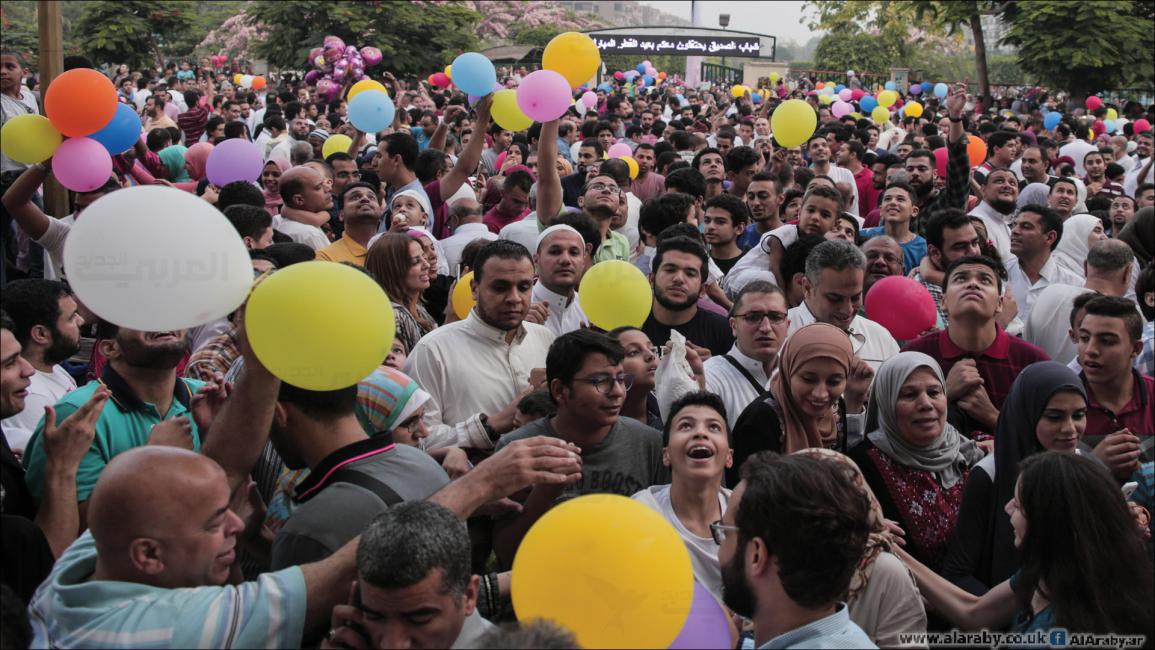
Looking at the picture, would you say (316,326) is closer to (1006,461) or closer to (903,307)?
(1006,461)

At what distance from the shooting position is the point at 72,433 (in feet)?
9.46

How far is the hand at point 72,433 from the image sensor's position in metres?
2.87

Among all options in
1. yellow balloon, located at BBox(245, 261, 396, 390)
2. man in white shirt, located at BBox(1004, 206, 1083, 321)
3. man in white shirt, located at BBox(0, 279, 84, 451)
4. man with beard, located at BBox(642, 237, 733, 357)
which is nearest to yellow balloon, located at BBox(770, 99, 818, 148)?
man in white shirt, located at BBox(1004, 206, 1083, 321)

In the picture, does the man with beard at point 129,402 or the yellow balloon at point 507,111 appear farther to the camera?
the yellow balloon at point 507,111

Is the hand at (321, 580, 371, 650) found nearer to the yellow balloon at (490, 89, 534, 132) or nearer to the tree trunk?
the yellow balloon at (490, 89, 534, 132)

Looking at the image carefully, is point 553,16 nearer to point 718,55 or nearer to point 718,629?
point 718,55

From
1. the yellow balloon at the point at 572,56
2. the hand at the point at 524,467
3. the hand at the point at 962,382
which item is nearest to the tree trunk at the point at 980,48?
the yellow balloon at the point at 572,56

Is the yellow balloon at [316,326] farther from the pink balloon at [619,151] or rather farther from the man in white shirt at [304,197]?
the pink balloon at [619,151]

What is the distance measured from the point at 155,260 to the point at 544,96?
3.91m

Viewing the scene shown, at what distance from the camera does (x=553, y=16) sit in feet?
173

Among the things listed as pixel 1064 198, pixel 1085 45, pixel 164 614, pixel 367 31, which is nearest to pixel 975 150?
pixel 1064 198

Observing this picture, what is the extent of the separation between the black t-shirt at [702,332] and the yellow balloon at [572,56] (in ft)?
7.83

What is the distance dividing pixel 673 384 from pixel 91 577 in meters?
2.17

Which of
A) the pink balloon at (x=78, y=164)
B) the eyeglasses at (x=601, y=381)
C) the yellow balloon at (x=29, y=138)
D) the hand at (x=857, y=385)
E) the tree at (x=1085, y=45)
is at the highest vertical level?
the tree at (x=1085, y=45)
